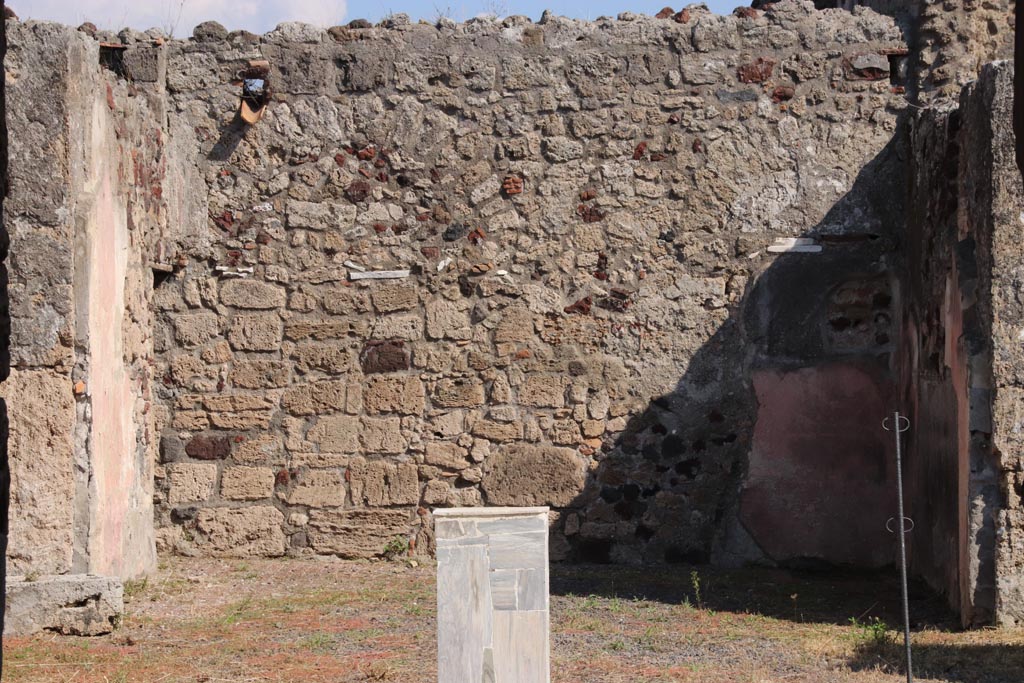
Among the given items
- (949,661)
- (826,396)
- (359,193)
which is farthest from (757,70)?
(949,661)

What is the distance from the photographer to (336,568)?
7496 mm

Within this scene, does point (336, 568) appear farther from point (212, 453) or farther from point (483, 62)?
point (483, 62)

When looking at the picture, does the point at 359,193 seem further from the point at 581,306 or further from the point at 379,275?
the point at 581,306

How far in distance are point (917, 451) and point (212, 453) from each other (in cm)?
418

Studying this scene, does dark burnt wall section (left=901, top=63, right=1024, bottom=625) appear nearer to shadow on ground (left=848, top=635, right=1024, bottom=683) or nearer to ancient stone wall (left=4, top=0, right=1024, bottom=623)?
shadow on ground (left=848, top=635, right=1024, bottom=683)

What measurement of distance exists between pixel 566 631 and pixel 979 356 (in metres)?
2.29

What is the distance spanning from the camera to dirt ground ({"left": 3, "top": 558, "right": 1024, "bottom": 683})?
16.6ft

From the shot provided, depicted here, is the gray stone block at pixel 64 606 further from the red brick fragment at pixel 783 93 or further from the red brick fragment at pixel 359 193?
the red brick fragment at pixel 783 93

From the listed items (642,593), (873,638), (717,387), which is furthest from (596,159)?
(873,638)

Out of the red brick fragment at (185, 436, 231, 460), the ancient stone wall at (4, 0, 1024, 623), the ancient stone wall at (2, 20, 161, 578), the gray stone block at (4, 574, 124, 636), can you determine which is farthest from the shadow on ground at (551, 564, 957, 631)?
the ancient stone wall at (2, 20, 161, 578)

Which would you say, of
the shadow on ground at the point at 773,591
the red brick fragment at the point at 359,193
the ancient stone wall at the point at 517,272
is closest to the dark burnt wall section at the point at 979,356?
the shadow on ground at the point at 773,591

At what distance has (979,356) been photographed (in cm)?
576

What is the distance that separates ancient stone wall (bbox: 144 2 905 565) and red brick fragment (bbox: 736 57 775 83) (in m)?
0.01

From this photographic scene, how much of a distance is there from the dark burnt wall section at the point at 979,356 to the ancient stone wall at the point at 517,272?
45.9 inches
